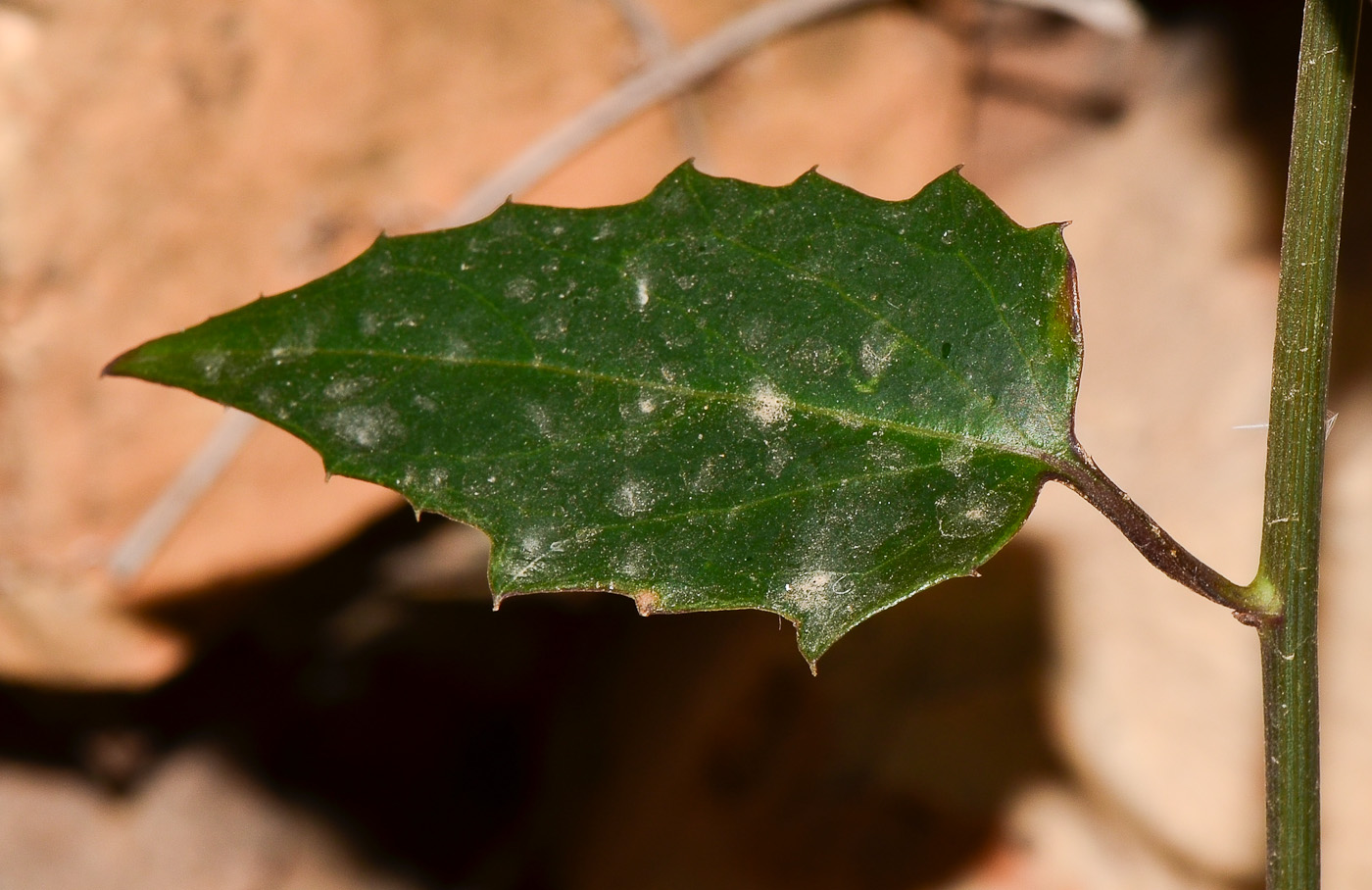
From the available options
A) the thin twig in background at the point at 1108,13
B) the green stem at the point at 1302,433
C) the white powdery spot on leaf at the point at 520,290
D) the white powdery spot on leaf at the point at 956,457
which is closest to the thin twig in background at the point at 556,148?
the thin twig in background at the point at 1108,13

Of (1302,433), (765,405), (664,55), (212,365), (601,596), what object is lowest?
(601,596)

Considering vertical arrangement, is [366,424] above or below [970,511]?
above

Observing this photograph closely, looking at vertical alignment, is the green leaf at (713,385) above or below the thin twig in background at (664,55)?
below

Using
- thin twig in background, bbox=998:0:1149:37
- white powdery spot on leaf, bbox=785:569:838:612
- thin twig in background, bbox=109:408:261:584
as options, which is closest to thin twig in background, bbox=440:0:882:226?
thin twig in background, bbox=998:0:1149:37

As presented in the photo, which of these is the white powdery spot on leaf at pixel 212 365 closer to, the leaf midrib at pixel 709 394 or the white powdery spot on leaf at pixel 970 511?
the leaf midrib at pixel 709 394

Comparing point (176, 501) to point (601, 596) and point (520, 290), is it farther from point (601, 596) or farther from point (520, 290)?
point (520, 290)

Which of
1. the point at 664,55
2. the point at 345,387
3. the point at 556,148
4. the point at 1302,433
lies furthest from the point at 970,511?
the point at 664,55
